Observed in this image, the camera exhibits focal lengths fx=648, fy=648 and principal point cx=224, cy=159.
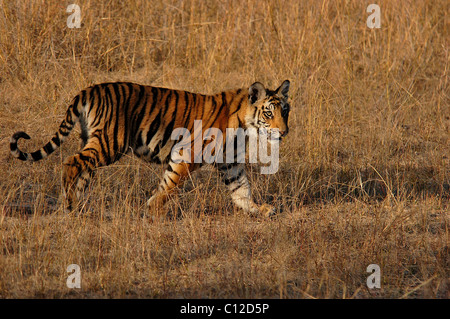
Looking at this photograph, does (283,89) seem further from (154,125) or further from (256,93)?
(154,125)

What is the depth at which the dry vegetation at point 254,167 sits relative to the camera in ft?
11.6

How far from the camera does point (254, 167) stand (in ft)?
17.5

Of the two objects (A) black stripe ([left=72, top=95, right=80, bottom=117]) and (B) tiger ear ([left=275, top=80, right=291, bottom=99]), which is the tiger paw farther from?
(A) black stripe ([left=72, top=95, right=80, bottom=117])

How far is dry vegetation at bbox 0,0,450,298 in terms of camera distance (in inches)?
139

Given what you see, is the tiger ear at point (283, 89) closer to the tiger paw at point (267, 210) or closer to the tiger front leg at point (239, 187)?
the tiger front leg at point (239, 187)

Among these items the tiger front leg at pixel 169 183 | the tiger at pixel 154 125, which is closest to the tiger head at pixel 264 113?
the tiger at pixel 154 125

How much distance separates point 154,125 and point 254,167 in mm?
1099

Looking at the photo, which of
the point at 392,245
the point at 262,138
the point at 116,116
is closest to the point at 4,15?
the point at 116,116

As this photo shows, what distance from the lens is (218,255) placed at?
3.79 meters

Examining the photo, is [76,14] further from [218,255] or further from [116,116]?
[218,255]

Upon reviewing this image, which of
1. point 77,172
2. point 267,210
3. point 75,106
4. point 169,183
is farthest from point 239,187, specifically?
point 75,106

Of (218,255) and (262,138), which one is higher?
(262,138)

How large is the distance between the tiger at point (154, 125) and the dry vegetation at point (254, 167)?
144mm

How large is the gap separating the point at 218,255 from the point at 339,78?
10.7ft
